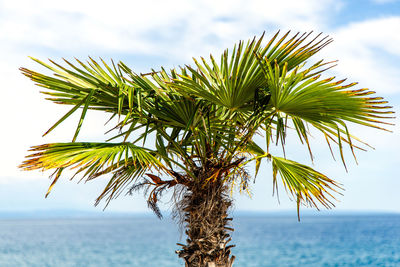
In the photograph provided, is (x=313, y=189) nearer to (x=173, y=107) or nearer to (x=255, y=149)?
(x=255, y=149)

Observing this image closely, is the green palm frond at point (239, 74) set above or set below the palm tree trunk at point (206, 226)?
above

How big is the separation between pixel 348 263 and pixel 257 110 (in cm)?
2627

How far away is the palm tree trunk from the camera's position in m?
4.46

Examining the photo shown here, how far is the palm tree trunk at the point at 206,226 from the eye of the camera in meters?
4.46

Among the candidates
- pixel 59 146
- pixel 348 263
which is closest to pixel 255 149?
pixel 59 146

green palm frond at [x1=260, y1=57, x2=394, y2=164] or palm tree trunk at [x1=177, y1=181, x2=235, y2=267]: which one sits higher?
green palm frond at [x1=260, y1=57, x2=394, y2=164]

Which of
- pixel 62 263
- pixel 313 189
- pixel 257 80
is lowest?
pixel 62 263

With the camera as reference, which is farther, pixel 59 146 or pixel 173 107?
pixel 173 107

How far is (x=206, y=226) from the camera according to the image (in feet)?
14.7

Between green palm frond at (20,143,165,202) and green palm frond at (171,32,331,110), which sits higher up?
green palm frond at (171,32,331,110)

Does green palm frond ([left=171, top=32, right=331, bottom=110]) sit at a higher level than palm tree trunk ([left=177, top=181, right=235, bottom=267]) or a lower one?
higher

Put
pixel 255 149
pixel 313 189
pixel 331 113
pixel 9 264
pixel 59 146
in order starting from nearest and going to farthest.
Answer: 1. pixel 59 146
2. pixel 331 113
3. pixel 313 189
4. pixel 255 149
5. pixel 9 264

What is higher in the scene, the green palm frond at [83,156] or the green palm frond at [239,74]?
the green palm frond at [239,74]

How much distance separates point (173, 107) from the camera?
175 inches
